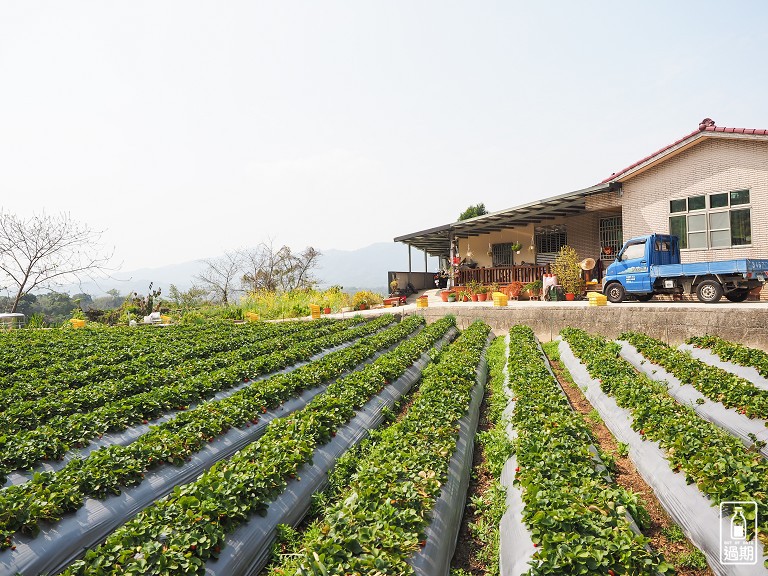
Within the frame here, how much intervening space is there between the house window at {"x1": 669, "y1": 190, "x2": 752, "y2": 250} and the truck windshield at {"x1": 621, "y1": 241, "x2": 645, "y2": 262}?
2471 millimetres

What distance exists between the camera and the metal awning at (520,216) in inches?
643

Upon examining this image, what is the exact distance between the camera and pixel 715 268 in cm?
1152

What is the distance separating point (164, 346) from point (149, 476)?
7797mm

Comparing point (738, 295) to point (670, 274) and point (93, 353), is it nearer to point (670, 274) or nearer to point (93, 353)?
point (670, 274)

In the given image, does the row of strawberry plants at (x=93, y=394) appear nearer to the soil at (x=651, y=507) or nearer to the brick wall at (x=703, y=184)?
the soil at (x=651, y=507)

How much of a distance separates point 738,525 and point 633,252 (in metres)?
12.1

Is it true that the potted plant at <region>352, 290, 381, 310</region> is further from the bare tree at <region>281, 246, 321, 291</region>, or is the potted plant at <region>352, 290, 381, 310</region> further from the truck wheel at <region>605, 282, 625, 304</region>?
the bare tree at <region>281, 246, 321, 291</region>

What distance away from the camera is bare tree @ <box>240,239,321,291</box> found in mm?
41062

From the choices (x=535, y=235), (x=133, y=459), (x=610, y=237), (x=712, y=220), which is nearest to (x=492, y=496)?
(x=133, y=459)

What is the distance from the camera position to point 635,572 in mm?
2684

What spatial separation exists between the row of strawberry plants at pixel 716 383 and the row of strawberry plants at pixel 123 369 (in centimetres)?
847

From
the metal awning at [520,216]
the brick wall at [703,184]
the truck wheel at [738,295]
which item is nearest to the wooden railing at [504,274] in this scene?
the metal awning at [520,216]

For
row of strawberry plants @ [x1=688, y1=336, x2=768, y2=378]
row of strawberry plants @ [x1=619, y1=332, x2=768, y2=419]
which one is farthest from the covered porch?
row of strawberry plants @ [x1=619, y1=332, x2=768, y2=419]

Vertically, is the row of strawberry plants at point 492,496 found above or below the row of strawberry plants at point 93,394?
below
